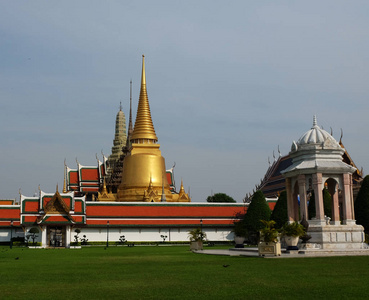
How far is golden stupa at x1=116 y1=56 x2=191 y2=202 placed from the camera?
75562mm

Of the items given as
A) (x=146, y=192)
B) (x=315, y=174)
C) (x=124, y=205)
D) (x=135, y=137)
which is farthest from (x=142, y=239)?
(x=315, y=174)

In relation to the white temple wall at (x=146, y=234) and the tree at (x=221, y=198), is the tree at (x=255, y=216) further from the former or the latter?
the tree at (x=221, y=198)

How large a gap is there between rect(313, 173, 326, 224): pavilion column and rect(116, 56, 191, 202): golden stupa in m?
42.6

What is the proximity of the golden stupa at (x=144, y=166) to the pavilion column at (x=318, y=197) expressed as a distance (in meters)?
42.6

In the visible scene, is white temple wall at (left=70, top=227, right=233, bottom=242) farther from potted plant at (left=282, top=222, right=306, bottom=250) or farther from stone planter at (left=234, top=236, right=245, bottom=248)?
potted plant at (left=282, top=222, right=306, bottom=250)

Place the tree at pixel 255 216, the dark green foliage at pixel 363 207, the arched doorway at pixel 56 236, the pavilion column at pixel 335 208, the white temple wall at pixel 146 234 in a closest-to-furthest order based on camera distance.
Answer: the pavilion column at pixel 335 208
the dark green foliage at pixel 363 207
the tree at pixel 255 216
the arched doorway at pixel 56 236
the white temple wall at pixel 146 234

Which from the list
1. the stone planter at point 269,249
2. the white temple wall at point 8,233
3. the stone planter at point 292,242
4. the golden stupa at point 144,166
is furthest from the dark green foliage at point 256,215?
the stone planter at point 269,249

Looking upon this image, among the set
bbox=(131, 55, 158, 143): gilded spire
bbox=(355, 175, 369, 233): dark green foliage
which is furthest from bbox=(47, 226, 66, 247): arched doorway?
bbox=(355, 175, 369, 233): dark green foliage

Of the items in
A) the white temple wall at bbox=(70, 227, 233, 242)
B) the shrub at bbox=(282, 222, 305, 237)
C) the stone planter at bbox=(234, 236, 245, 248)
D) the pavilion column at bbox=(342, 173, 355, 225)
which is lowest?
the stone planter at bbox=(234, 236, 245, 248)

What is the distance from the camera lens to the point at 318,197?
1238 inches

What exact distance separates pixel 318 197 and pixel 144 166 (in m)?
48.2

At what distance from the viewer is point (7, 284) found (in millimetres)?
13945

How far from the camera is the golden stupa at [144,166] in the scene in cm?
7556

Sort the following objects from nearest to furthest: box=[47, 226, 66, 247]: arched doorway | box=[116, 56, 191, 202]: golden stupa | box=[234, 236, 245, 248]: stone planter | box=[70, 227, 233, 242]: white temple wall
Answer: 1. box=[234, 236, 245, 248]: stone planter
2. box=[47, 226, 66, 247]: arched doorway
3. box=[70, 227, 233, 242]: white temple wall
4. box=[116, 56, 191, 202]: golden stupa
